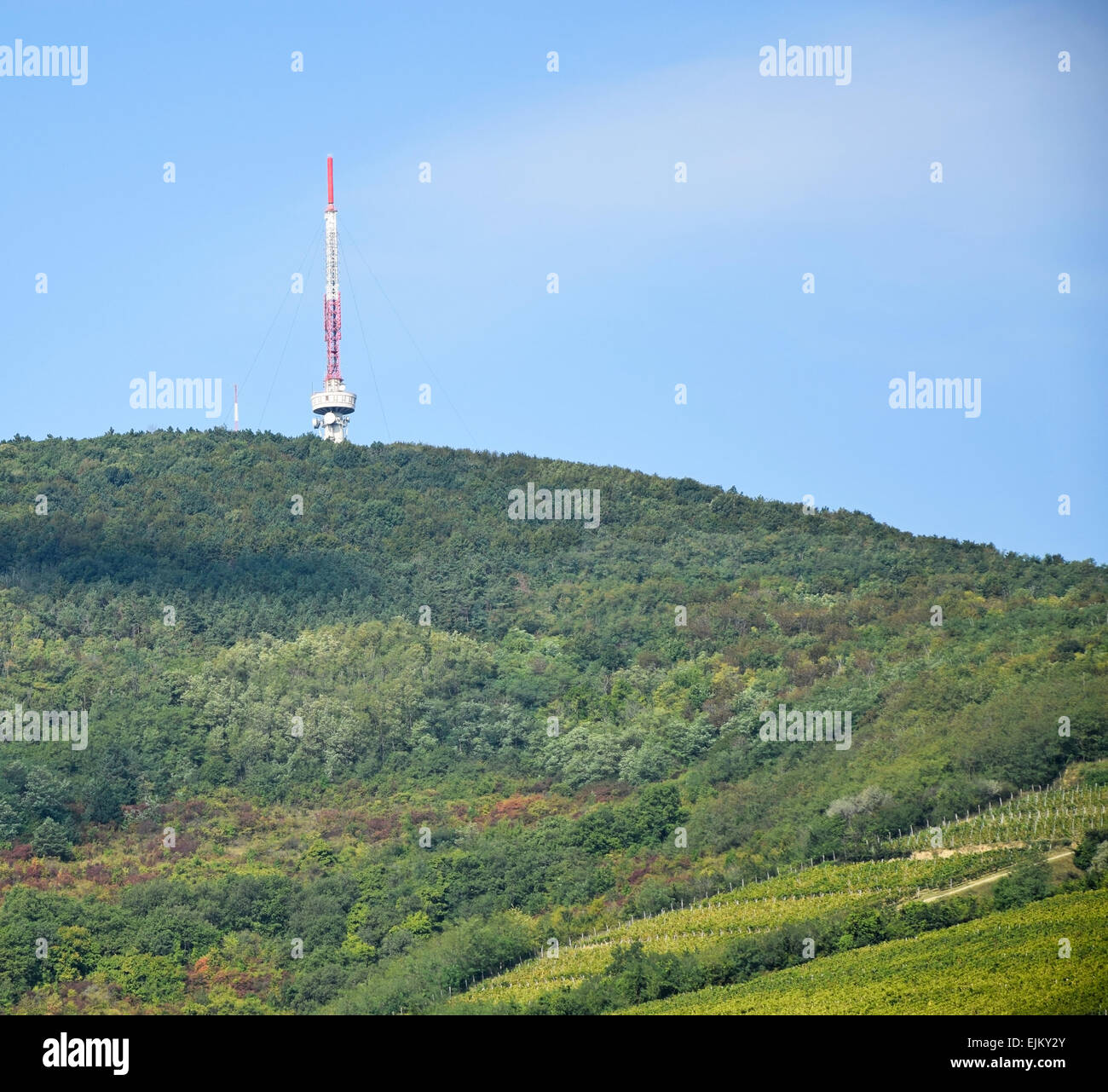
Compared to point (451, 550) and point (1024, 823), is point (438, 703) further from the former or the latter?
point (1024, 823)

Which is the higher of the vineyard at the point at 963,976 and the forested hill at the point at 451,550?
the forested hill at the point at 451,550

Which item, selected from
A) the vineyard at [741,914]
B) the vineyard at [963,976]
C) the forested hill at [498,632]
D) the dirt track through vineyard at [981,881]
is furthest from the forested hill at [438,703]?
the vineyard at [963,976]

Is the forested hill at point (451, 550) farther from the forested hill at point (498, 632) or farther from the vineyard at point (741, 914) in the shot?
the vineyard at point (741, 914)

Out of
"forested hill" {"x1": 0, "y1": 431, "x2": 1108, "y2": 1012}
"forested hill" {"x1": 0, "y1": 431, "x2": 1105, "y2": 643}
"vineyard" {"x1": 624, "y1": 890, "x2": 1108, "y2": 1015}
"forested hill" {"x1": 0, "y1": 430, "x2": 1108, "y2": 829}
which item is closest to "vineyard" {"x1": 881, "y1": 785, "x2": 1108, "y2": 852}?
"forested hill" {"x1": 0, "y1": 431, "x2": 1108, "y2": 1012}

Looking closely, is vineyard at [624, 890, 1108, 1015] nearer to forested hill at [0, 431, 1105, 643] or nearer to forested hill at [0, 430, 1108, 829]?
forested hill at [0, 430, 1108, 829]
